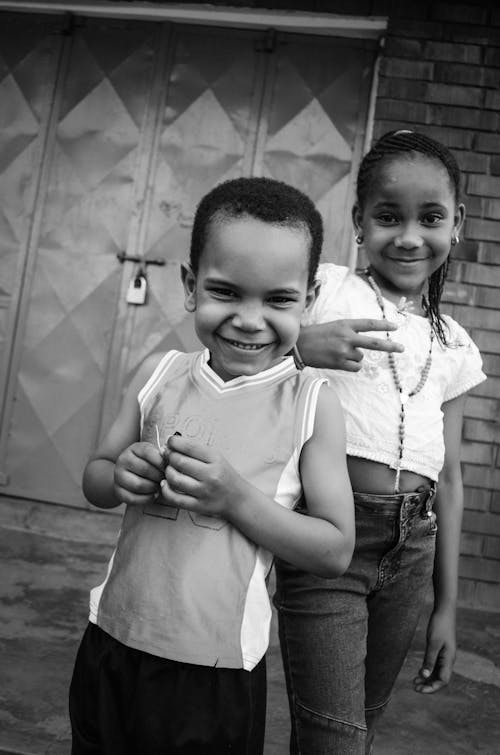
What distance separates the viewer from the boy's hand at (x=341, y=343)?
1410 millimetres

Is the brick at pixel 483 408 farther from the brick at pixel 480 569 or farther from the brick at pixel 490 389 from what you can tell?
the brick at pixel 480 569

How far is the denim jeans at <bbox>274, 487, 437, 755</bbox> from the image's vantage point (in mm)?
1459

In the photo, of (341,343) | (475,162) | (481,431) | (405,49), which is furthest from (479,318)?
(341,343)

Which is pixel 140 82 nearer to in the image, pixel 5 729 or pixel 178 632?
pixel 5 729

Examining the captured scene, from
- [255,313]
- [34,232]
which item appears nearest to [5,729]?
[255,313]

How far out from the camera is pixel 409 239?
1.60 meters

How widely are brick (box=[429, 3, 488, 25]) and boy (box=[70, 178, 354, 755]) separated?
3.21 metres

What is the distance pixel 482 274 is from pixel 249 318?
298 centimetres

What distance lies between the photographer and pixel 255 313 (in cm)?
129

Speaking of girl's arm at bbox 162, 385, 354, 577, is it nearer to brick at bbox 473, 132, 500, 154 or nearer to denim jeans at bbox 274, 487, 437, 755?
denim jeans at bbox 274, 487, 437, 755

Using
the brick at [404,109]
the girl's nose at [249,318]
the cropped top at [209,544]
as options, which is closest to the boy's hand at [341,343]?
the cropped top at [209,544]

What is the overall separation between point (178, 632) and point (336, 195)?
360 cm

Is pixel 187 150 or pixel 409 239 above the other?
pixel 187 150

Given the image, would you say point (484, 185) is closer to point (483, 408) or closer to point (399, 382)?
point (483, 408)
